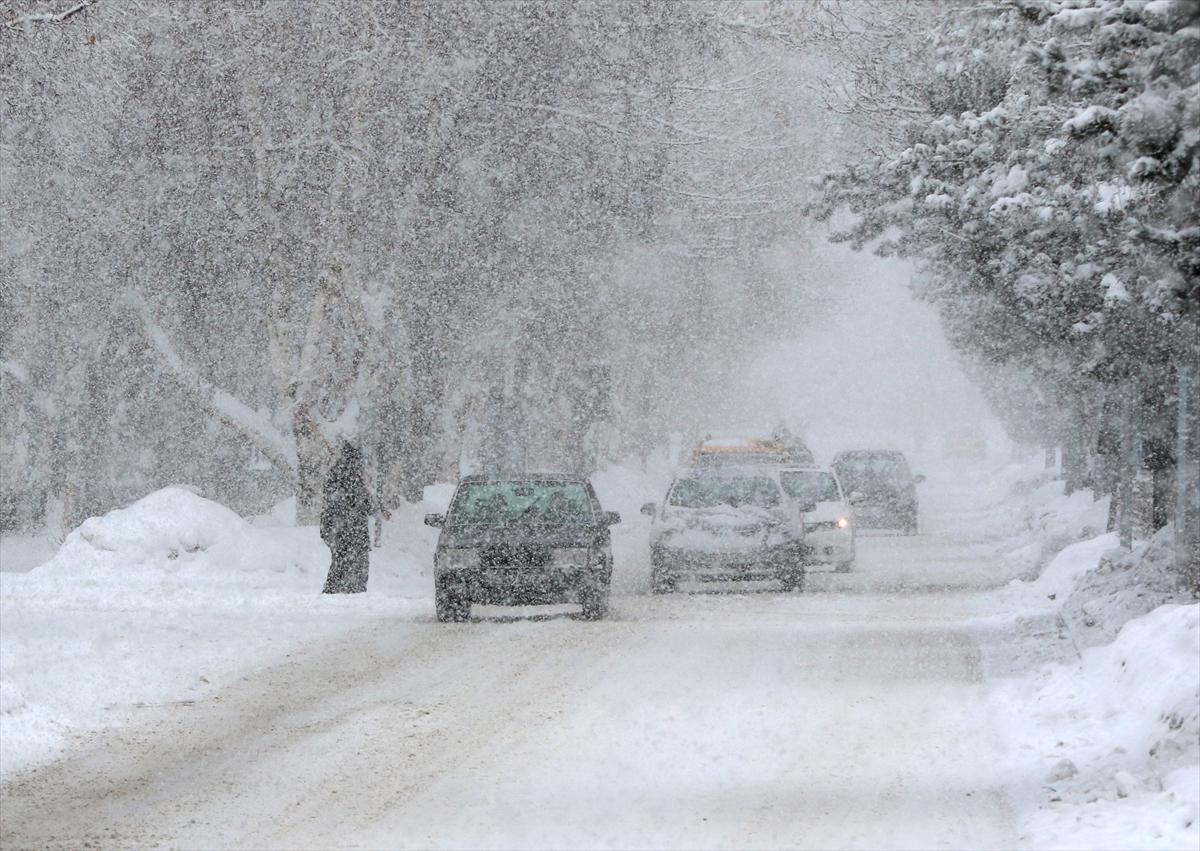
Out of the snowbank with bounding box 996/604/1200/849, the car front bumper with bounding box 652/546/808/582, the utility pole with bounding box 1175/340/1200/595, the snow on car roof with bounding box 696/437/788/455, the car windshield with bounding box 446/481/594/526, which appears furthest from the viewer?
the snow on car roof with bounding box 696/437/788/455

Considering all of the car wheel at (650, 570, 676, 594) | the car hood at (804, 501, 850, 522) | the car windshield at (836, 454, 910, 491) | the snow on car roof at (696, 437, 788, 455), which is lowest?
the car wheel at (650, 570, 676, 594)

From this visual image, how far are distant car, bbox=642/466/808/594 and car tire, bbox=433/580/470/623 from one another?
4.18m

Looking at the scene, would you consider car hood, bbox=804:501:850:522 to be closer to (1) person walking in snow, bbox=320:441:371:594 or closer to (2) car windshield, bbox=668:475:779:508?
(2) car windshield, bbox=668:475:779:508

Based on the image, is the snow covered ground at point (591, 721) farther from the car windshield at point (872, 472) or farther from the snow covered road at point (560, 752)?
the car windshield at point (872, 472)

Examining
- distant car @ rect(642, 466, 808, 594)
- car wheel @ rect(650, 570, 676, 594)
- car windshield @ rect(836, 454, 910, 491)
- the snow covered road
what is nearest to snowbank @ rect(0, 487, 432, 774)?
the snow covered road

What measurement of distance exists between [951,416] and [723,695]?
539ft

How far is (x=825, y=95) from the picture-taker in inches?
864

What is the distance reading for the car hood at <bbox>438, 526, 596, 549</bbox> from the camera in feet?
60.4

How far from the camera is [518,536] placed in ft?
60.8

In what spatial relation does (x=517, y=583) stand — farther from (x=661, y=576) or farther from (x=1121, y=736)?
(x=1121, y=736)

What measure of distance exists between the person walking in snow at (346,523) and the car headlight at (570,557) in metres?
3.38

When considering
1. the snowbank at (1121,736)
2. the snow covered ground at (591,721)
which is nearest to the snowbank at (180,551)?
the snow covered ground at (591,721)

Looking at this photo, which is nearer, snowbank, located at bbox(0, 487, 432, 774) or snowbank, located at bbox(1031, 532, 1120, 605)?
snowbank, located at bbox(0, 487, 432, 774)

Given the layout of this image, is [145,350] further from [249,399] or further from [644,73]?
[644,73]
